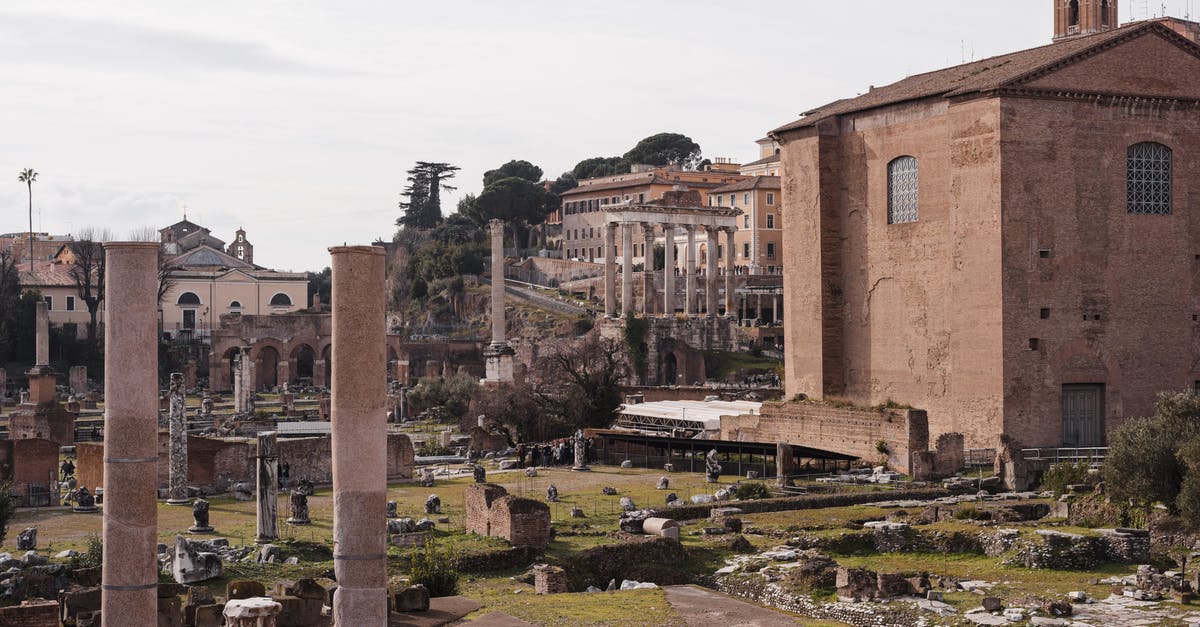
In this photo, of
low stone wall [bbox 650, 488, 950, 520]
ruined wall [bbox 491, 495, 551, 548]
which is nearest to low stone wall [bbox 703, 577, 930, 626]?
ruined wall [bbox 491, 495, 551, 548]

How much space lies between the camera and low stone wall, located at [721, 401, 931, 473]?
2878cm

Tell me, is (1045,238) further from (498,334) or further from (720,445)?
(498,334)

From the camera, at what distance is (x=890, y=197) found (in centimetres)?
3284

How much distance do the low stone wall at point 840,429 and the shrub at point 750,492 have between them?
394 centimetres

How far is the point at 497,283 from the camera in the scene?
50500mm

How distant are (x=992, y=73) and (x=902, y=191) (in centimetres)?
327

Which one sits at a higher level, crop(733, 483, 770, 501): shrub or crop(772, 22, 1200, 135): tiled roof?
crop(772, 22, 1200, 135): tiled roof

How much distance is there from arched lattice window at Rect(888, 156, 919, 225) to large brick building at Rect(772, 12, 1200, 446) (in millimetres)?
40

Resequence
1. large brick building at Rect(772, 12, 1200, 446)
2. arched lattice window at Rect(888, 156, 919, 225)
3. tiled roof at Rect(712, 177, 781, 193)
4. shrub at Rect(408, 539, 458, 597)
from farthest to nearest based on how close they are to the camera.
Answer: tiled roof at Rect(712, 177, 781, 193), arched lattice window at Rect(888, 156, 919, 225), large brick building at Rect(772, 12, 1200, 446), shrub at Rect(408, 539, 458, 597)

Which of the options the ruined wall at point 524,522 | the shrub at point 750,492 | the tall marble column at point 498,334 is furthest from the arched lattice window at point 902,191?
the tall marble column at point 498,334

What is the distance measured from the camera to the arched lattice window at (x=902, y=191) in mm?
32062

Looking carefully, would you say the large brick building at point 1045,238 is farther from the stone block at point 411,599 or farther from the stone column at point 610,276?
the stone column at point 610,276

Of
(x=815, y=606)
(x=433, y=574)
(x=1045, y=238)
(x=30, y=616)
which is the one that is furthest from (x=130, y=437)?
(x=1045, y=238)

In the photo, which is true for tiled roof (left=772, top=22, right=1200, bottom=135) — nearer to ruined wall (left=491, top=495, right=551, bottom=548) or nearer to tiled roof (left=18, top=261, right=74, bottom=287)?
ruined wall (left=491, top=495, right=551, bottom=548)
